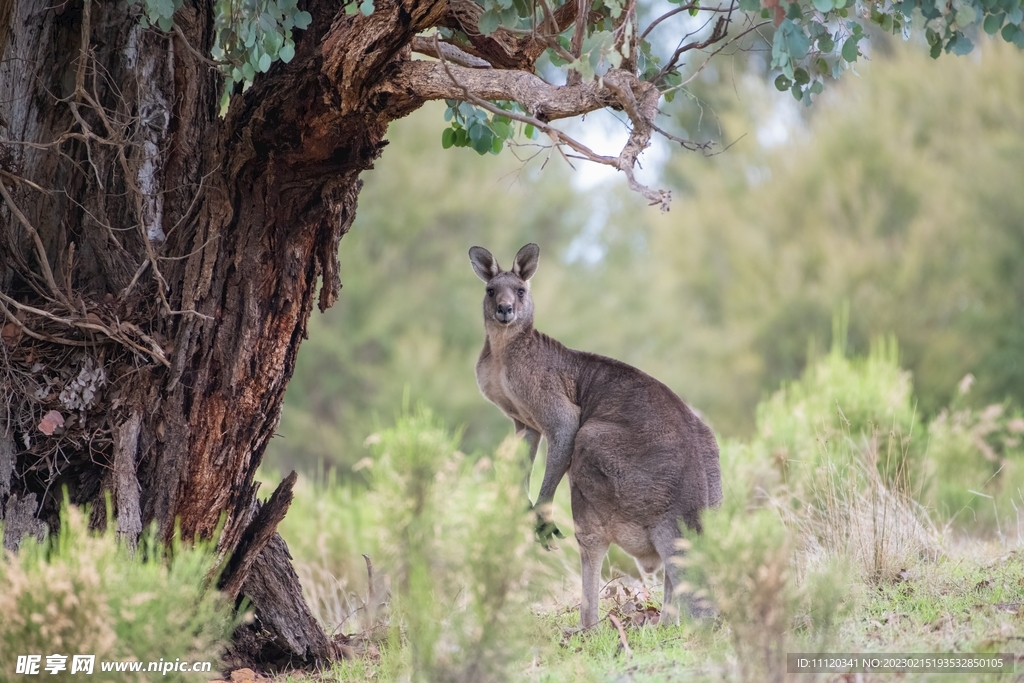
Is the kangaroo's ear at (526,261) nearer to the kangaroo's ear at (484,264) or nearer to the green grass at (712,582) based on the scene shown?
the kangaroo's ear at (484,264)

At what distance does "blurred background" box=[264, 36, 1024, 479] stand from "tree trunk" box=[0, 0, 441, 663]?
48.9 feet

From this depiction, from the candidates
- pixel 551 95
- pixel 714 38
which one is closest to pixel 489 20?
pixel 551 95

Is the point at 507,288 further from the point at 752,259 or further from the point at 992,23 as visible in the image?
the point at 752,259

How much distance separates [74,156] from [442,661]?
11.0ft

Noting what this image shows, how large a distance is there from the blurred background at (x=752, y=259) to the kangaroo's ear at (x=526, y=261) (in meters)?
13.6

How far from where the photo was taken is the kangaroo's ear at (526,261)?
6754 mm

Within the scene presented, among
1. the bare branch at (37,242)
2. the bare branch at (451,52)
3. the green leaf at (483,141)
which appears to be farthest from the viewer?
the green leaf at (483,141)

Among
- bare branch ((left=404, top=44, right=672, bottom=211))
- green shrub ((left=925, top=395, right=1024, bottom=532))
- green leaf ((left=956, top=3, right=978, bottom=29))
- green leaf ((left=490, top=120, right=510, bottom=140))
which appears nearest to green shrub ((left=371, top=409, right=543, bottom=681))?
bare branch ((left=404, top=44, right=672, bottom=211))

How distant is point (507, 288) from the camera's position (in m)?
6.58

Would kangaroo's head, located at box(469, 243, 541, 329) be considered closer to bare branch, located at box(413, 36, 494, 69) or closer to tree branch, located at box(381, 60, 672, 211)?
bare branch, located at box(413, 36, 494, 69)

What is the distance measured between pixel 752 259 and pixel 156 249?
19810 mm

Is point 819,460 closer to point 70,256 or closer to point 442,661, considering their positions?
point 442,661

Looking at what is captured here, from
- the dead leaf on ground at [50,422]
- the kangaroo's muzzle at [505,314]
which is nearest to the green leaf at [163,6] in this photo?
the dead leaf on ground at [50,422]

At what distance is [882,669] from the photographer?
3.99 m
